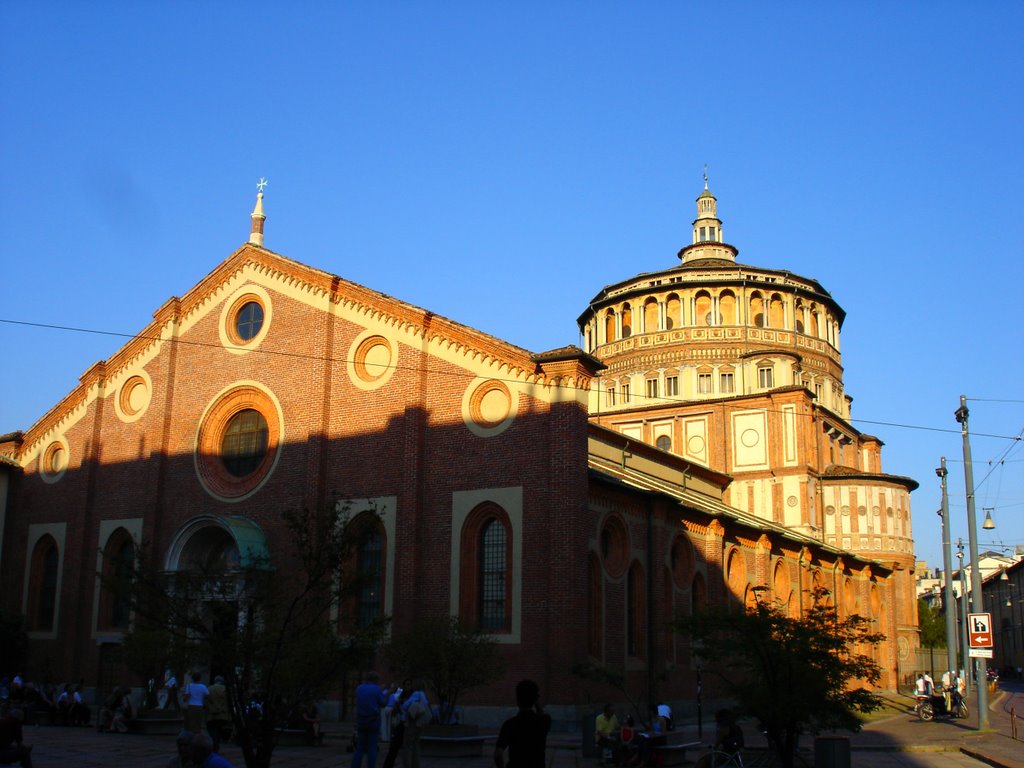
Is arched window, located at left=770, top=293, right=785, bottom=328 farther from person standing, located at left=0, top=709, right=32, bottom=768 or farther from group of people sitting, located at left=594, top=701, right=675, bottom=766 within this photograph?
person standing, located at left=0, top=709, right=32, bottom=768

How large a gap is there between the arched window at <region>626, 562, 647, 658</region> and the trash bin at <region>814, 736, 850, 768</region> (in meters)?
12.4

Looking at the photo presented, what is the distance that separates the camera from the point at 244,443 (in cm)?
3186

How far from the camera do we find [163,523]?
107ft

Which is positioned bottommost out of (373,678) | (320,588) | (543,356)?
(373,678)

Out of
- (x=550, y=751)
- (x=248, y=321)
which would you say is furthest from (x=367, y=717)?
(x=248, y=321)

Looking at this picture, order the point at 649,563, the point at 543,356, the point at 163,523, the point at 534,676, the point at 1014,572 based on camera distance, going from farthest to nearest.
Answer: the point at 1014,572, the point at 163,523, the point at 649,563, the point at 543,356, the point at 534,676

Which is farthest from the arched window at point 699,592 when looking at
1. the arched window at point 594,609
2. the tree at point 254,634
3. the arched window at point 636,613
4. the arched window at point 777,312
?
the arched window at point 777,312

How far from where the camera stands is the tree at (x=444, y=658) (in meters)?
21.4

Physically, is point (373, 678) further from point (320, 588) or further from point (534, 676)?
point (534, 676)

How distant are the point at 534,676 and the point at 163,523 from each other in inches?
566

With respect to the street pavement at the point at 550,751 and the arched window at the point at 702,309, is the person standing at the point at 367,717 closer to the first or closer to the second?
the street pavement at the point at 550,751

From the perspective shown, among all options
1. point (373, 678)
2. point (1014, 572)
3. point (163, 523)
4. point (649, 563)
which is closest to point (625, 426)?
point (649, 563)

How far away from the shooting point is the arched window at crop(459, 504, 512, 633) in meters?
26.2

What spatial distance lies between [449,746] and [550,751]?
2381 mm
